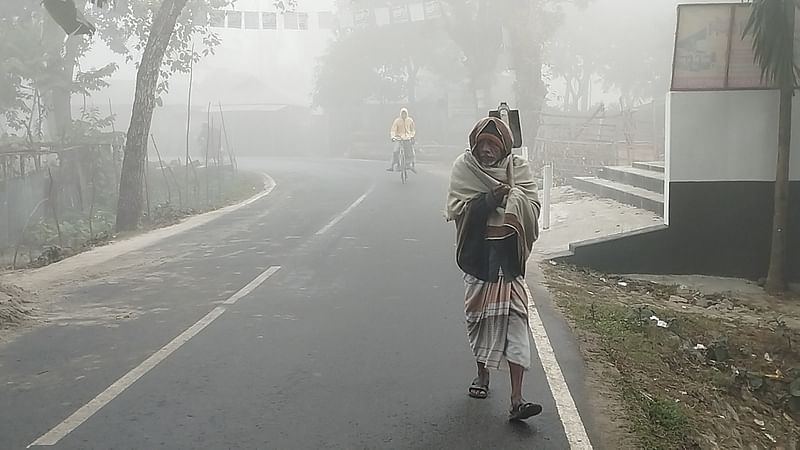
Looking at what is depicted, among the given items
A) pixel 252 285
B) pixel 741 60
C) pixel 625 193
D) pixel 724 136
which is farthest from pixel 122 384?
pixel 625 193

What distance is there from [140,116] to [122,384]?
36.5 feet

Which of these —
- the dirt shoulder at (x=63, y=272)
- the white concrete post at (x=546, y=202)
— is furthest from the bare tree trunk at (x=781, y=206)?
the dirt shoulder at (x=63, y=272)

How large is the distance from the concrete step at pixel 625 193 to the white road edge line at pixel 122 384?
22.9 ft

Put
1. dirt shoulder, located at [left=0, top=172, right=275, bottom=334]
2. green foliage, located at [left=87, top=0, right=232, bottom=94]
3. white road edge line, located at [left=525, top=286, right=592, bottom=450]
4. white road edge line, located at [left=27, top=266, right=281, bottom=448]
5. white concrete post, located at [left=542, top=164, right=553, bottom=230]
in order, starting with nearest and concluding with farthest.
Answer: white road edge line, located at [left=525, top=286, right=592, bottom=450] → white road edge line, located at [left=27, top=266, right=281, bottom=448] → dirt shoulder, located at [left=0, top=172, right=275, bottom=334] → white concrete post, located at [left=542, top=164, right=553, bottom=230] → green foliage, located at [left=87, top=0, right=232, bottom=94]

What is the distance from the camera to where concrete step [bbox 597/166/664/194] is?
13445 millimetres

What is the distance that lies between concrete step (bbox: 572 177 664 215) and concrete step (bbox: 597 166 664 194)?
103mm

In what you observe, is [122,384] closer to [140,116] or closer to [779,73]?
[779,73]

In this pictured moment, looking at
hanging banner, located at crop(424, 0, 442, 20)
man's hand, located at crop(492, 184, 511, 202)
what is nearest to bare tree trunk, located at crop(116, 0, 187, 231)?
man's hand, located at crop(492, 184, 511, 202)

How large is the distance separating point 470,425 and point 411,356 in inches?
60.4

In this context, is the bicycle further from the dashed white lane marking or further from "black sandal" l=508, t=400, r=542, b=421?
"black sandal" l=508, t=400, r=542, b=421

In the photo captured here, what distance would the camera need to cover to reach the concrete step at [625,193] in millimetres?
12436

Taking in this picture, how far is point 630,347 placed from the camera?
6898 millimetres

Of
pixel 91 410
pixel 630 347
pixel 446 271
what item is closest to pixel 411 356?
pixel 630 347

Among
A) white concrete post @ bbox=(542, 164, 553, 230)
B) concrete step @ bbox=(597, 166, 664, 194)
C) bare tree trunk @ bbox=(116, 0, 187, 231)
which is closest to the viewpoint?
concrete step @ bbox=(597, 166, 664, 194)
